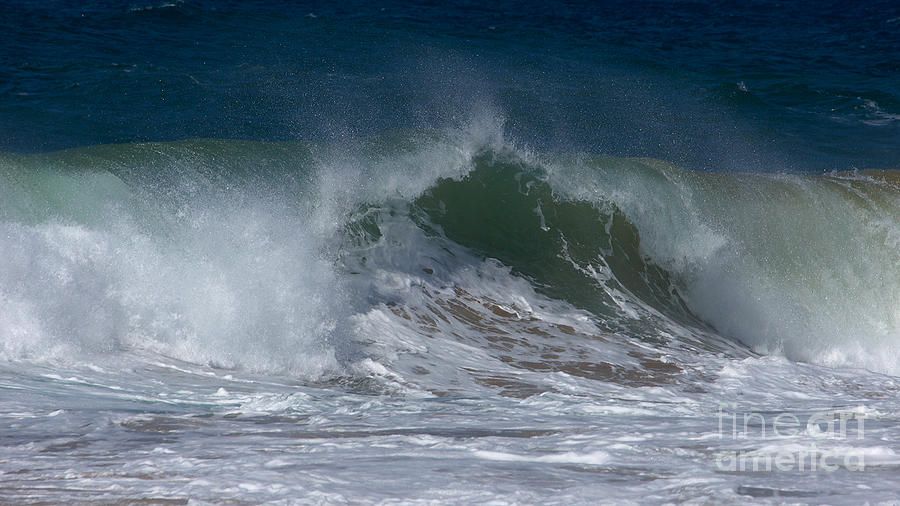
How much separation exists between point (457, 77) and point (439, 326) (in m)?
7.93

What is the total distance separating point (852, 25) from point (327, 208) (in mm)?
18153

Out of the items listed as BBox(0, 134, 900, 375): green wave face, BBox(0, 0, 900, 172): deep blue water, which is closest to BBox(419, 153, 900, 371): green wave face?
BBox(0, 134, 900, 375): green wave face

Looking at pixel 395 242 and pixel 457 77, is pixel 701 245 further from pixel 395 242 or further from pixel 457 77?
pixel 457 77

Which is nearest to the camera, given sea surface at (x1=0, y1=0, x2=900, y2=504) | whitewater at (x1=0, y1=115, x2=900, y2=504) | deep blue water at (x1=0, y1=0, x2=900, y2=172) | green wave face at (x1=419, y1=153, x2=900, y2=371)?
whitewater at (x1=0, y1=115, x2=900, y2=504)

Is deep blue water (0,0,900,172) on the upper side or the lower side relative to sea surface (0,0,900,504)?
upper

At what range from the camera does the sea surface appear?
319 cm

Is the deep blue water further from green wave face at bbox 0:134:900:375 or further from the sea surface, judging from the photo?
green wave face at bbox 0:134:900:375

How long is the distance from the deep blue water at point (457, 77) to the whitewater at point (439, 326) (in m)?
1.80

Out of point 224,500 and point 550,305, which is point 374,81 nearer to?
point 550,305

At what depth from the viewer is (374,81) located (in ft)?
42.2

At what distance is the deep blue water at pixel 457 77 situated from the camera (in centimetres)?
1089

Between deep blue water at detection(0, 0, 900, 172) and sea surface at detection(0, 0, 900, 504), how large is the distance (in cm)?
10

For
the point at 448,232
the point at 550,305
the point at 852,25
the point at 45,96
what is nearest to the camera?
the point at 550,305

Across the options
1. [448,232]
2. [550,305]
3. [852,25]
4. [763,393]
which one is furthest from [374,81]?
[852,25]
